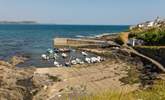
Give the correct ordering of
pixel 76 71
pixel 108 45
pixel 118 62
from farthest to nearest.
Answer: pixel 108 45 < pixel 118 62 < pixel 76 71

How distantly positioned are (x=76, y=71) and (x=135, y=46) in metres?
13.8

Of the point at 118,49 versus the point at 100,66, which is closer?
the point at 100,66

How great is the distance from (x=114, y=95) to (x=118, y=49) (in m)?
32.5

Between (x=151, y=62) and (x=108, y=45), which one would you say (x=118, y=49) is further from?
(x=151, y=62)

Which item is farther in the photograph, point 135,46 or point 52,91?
point 135,46

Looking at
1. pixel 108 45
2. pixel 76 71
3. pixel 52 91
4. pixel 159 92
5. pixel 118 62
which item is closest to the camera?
pixel 159 92

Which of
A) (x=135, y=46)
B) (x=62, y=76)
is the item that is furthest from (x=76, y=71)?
(x=135, y=46)

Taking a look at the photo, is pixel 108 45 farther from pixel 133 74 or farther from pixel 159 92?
pixel 159 92

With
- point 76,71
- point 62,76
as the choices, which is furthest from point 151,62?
point 62,76

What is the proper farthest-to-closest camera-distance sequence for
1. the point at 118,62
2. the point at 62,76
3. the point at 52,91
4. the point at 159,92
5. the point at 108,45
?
the point at 108,45
the point at 118,62
the point at 62,76
the point at 52,91
the point at 159,92

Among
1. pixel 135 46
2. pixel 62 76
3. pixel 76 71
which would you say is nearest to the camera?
pixel 62 76

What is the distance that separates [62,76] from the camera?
24594 millimetres

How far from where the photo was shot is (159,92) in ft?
29.5

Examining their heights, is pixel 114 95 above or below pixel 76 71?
above
